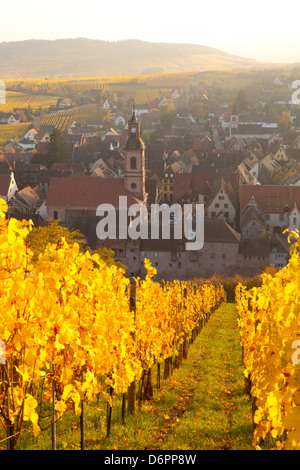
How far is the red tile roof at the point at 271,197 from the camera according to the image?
220ft

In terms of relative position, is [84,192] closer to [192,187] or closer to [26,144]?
[192,187]

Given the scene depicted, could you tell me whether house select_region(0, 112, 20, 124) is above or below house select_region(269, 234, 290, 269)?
above

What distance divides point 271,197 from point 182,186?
54.5ft

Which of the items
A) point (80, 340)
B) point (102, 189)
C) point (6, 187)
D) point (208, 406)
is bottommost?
point (6, 187)

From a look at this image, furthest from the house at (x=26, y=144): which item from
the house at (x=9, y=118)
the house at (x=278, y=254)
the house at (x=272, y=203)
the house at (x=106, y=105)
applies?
the house at (x=278, y=254)

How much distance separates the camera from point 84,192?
224ft

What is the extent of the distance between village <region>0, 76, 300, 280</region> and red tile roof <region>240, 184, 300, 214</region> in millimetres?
126

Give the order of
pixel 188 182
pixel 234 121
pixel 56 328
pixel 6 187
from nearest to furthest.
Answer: pixel 56 328 → pixel 6 187 → pixel 188 182 → pixel 234 121

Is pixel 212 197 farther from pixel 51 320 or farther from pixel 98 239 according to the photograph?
pixel 51 320

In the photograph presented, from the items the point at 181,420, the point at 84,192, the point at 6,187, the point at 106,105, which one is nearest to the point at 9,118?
the point at 106,105

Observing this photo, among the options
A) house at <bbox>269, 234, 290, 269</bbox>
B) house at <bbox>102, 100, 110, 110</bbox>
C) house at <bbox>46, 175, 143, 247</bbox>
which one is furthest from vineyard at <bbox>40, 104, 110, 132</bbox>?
house at <bbox>269, 234, 290, 269</bbox>

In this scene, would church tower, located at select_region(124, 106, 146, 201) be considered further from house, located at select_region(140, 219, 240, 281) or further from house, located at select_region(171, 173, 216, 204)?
house, located at select_region(140, 219, 240, 281)

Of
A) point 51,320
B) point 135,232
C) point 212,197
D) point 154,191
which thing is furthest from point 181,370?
point 154,191

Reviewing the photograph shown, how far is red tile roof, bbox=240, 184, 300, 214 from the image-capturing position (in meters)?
66.9
